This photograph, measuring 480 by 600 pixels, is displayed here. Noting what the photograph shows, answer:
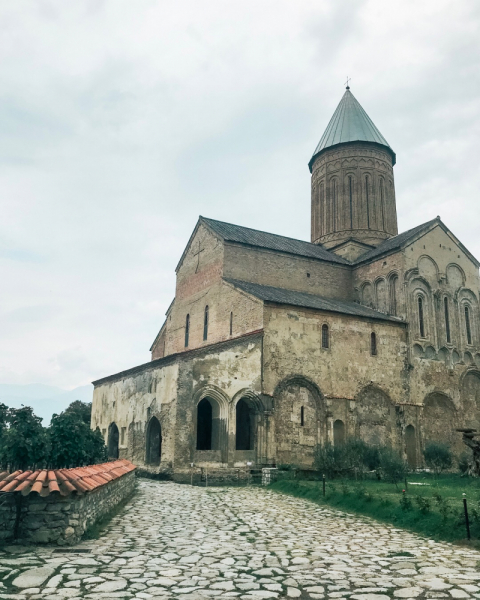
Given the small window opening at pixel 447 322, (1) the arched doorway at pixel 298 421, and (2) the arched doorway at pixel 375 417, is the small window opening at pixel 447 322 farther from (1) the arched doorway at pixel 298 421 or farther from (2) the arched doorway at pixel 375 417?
(1) the arched doorway at pixel 298 421

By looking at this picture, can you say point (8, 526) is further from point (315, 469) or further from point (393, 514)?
point (315, 469)

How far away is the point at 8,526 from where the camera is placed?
23.0 feet

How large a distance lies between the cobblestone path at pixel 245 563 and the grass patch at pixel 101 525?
0.48 feet

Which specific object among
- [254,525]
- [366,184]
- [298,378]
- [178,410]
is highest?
[366,184]

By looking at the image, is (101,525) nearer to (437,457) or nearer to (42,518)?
(42,518)

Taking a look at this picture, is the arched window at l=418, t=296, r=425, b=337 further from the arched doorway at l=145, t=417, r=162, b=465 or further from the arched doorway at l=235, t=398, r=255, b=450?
the arched doorway at l=145, t=417, r=162, b=465

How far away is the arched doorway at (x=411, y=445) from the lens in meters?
22.3

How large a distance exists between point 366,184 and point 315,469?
19237mm

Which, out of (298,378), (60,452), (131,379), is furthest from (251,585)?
(131,379)

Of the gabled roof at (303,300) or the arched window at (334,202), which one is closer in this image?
the gabled roof at (303,300)

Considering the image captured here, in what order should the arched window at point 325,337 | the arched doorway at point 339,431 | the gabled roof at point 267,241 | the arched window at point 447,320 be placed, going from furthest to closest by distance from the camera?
the arched window at point 447,320, the gabled roof at point 267,241, the arched window at point 325,337, the arched doorway at point 339,431

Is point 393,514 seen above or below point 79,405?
below

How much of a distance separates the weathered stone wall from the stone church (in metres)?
0.07

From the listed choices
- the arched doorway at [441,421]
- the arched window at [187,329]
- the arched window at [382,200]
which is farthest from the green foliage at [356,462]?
the arched window at [382,200]
